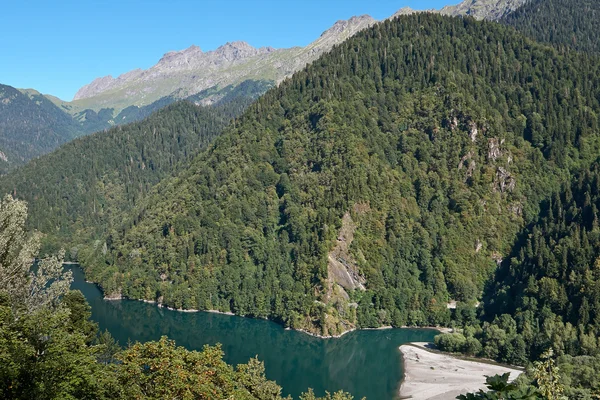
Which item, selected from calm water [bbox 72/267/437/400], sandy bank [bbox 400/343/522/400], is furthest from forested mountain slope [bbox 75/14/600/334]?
sandy bank [bbox 400/343/522/400]

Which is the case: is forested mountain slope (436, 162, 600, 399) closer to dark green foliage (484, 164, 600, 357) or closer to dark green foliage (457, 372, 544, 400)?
dark green foliage (484, 164, 600, 357)

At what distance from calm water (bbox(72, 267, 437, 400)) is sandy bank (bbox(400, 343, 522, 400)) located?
336cm

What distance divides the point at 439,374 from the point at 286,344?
4460cm

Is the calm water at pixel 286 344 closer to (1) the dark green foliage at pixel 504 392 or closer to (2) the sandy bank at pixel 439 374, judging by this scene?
(2) the sandy bank at pixel 439 374

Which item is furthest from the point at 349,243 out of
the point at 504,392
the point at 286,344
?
the point at 504,392

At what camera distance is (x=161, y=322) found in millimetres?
155250

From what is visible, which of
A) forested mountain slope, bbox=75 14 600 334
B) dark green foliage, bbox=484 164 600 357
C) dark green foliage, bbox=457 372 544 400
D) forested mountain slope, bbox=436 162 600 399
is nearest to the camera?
dark green foliage, bbox=457 372 544 400

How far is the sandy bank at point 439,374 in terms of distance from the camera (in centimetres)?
10375

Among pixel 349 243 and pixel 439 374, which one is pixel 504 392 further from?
pixel 349 243

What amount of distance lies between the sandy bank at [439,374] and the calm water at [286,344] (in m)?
3.36

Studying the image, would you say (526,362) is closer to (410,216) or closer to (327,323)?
(327,323)

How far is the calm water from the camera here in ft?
369

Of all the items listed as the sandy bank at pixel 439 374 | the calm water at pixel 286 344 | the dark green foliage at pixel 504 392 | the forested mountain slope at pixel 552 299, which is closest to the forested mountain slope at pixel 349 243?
the calm water at pixel 286 344

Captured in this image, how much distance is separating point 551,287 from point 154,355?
128639 millimetres
